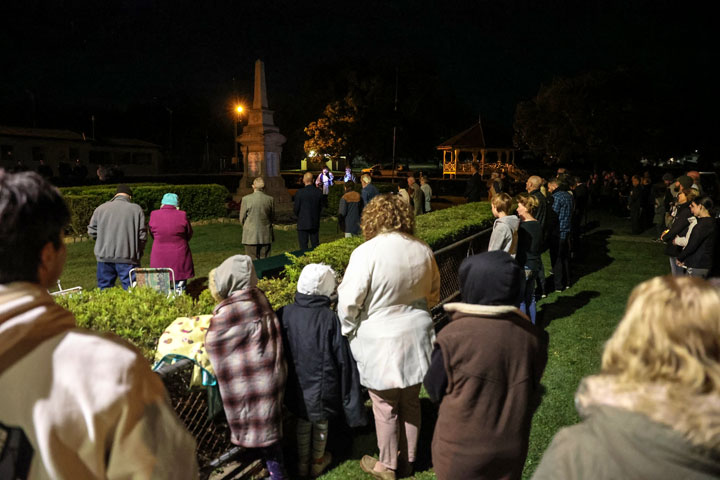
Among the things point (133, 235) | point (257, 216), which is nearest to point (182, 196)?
point (257, 216)

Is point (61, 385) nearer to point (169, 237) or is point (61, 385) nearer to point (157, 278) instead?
point (157, 278)

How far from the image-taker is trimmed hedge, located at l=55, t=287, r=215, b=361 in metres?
3.57

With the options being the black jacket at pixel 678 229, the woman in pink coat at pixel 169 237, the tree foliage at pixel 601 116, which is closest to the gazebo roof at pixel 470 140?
the tree foliage at pixel 601 116

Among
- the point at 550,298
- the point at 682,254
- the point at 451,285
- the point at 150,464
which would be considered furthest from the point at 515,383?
the point at 550,298

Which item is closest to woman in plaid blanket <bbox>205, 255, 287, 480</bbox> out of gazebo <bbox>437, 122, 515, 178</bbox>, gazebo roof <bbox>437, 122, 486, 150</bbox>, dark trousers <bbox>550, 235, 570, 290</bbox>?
dark trousers <bbox>550, 235, 570, 290</bbox>

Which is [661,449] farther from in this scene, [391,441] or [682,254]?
[682,254]

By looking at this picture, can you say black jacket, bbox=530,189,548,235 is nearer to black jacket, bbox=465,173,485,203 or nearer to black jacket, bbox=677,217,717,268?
black jacket, bbox=677,217,717,268

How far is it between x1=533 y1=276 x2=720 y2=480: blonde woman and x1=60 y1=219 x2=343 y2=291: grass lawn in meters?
6.24

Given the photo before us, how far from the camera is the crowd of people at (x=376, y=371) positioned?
1.23 meters

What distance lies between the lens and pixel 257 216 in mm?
9055

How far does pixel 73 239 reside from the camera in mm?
12812

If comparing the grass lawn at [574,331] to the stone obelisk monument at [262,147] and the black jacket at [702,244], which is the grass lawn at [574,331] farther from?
the stone obelisk monument at [262,147]

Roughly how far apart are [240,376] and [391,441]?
3.94ft

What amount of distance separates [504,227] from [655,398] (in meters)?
4.62
